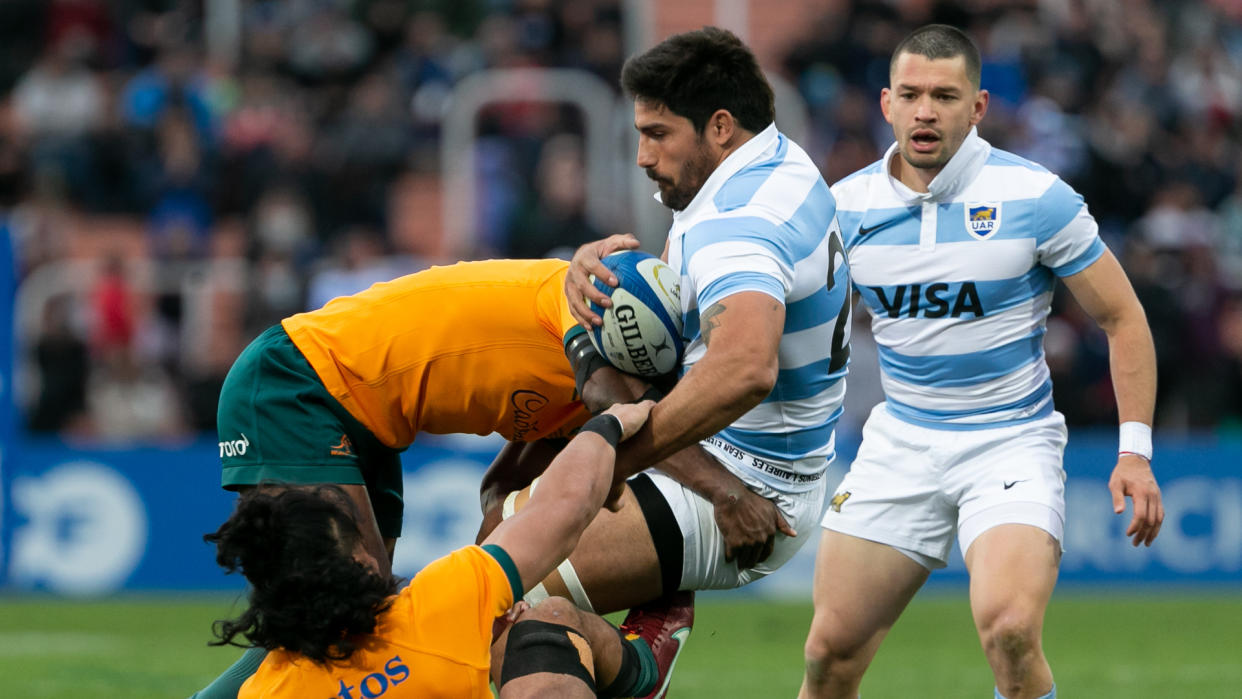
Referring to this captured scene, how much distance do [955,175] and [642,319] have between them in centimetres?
186

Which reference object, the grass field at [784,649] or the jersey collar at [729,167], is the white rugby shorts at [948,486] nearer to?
the jersey collar at [729,167]

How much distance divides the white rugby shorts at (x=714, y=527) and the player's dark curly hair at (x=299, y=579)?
1.11 meters

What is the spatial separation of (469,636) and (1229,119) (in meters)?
14.3

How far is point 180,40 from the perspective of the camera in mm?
16828

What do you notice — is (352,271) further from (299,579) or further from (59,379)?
(299,579)

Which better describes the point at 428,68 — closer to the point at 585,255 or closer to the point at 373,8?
the point at 373,8

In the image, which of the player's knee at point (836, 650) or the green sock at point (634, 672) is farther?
the player's knee at point (836, 650)

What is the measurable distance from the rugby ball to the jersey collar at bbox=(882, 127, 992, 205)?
1597 millimetres

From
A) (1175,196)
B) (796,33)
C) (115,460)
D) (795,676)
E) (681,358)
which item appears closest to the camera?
(681,358)

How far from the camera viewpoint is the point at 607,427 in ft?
15.4

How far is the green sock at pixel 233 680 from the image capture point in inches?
216

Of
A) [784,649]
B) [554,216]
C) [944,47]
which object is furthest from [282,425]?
[554,216]

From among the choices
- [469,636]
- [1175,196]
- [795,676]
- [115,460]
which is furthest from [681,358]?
[1175,196]

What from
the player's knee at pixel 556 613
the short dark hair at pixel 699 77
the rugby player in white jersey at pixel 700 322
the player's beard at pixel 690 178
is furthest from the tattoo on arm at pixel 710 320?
the player's knee at pixel 556 613
